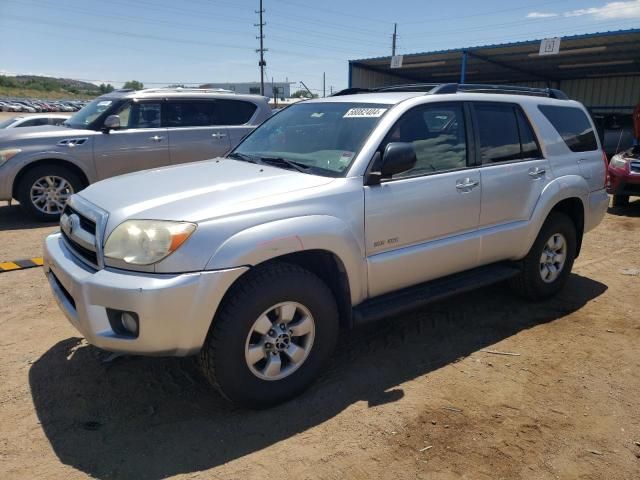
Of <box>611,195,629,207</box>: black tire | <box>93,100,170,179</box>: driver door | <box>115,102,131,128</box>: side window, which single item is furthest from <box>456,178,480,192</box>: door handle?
Answer: <box>611,195,629,207</box>: black tire

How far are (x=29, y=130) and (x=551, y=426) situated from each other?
297 inches

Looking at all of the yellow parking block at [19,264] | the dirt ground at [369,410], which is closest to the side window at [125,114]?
the yellow parking block at [19,264]

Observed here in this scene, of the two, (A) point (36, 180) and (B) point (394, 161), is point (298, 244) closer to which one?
(B) point (394, 161)

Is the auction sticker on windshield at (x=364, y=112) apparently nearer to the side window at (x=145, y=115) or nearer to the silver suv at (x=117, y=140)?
the silver suv at (x=117, y=140)

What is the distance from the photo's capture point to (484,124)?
13.2 ft

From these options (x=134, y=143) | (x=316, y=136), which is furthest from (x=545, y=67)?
(x=316, y=136)

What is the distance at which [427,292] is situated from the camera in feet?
12.1

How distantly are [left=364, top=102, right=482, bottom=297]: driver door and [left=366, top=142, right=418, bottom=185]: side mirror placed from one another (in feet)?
0.24

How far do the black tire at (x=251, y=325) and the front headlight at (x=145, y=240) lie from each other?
1.32 ft

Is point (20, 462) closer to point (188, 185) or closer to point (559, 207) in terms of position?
point (188, 185)

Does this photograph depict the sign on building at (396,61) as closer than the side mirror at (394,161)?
No

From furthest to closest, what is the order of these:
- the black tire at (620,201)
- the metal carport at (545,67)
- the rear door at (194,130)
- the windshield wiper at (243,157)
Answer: the metal carport at (545,67), the black tire at (620,201), the rear door at (194,130), the windshield wiper at (243,157)

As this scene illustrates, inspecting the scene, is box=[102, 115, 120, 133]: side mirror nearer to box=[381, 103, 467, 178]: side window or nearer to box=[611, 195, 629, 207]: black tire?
box=[381, 103, 467, 178]: side window

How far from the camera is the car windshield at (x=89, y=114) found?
7734mm
